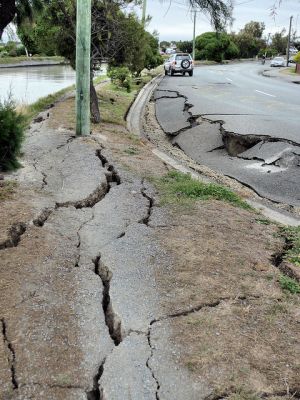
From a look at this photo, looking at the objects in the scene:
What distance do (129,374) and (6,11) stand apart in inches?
337

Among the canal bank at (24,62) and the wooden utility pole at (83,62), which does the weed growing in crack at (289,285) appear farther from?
the canal bank at (24,62)

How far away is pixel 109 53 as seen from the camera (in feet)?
40.4

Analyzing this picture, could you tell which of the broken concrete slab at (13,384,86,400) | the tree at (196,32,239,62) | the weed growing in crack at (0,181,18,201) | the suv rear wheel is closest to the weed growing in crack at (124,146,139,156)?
the weed growing in crack at (0,181,18,201)

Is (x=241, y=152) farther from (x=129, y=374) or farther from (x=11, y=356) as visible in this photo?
(x=11, y=356)

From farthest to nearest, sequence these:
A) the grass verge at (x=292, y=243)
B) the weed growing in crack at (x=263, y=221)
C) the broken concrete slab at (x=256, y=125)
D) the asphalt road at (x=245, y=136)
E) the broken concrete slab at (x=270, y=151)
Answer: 1. the broken concrete slab at (x=256, y=125)
2. the broken concrete slab at (x=270, y=151)
3. the asphalt road at (x=245, y=136)
4. the weed growing in crack at (x=263, y=221)
5. the grass verge at (x=292, y=243)

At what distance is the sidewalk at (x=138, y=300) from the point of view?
2600mm

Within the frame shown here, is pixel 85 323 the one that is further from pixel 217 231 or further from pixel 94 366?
pixel 217 231

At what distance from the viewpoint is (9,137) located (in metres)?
6.29

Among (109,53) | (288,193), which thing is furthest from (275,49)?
(288,193)

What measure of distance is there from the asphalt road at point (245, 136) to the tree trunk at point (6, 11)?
436 cm

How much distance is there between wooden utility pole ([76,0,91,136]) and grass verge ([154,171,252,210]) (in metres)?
2.88

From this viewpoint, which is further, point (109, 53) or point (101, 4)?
point (109, 53)

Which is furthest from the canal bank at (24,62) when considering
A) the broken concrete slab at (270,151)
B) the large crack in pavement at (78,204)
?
the large crack in pavement at (78,204)

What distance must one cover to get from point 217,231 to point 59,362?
2433mm
